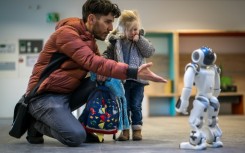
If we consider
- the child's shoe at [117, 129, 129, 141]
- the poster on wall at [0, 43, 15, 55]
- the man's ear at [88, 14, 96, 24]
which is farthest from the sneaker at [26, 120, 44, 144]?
the poster on wall at [0, 43, 15, 55]

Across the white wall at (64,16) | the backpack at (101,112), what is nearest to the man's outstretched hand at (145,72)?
the backpack at (101,112)

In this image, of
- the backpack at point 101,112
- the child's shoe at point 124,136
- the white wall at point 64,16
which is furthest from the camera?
the white wall at point 64,16

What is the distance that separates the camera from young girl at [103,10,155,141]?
2.34m

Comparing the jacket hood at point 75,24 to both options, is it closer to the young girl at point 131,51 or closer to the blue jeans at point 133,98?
the young girl at point 131,51

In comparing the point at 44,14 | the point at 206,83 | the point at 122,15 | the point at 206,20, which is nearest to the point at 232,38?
the point at 206,20

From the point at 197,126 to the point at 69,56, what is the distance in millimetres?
780

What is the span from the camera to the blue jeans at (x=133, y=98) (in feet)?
7.89

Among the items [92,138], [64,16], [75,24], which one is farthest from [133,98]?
[64,16]

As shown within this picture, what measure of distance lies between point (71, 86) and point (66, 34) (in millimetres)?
321

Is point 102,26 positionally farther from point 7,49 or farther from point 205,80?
point 7,49

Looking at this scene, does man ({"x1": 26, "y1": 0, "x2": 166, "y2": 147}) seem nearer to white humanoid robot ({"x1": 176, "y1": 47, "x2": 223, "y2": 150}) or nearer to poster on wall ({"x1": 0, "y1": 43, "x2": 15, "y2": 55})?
white humanoid robot ({"x1": 176, "y1": 47, "x2": 223, "y2": 150})

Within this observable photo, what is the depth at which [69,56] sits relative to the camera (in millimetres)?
2027

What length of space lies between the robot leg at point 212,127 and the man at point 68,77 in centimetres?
64

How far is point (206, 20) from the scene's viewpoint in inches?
229
